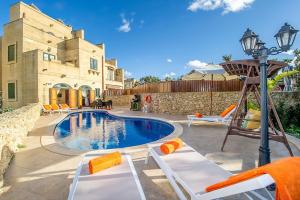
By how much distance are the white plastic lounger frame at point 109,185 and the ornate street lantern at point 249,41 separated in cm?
358

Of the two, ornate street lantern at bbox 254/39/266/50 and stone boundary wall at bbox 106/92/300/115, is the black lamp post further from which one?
stone boundary wall at bbox 106/92/300/115

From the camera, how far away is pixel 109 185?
2500 mm

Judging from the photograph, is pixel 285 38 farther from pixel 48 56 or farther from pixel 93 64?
pixel 93 64

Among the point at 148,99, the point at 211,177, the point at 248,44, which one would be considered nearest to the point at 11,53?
the point at 148,99

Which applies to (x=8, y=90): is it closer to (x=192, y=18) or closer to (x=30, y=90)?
(x=30, y=90)

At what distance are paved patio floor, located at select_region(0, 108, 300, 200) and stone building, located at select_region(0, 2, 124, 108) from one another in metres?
13.9

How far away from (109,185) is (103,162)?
22.2 inches

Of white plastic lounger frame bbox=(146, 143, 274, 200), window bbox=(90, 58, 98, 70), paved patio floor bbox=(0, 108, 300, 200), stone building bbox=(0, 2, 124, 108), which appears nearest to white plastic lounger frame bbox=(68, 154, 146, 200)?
paved patio floor bbox=(0, 108, 300, 200)

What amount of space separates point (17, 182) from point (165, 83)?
40.1 feet

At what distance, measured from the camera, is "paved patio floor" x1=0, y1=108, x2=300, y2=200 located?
2977 mm

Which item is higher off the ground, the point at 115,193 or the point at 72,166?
the point at 115,193

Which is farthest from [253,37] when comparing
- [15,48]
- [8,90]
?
[8,90]

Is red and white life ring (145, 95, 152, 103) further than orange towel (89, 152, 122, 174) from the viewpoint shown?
Yes

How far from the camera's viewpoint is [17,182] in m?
3.35
